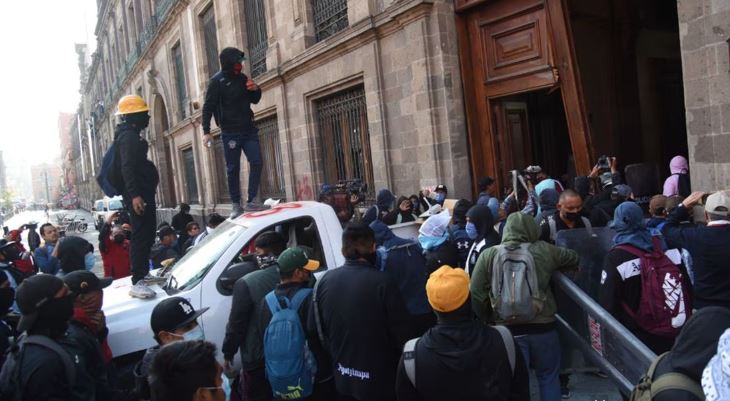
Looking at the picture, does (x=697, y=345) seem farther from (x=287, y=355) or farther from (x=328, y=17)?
(x=328, y=17)

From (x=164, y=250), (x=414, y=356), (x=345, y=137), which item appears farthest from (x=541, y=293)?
(x=345, y=137)

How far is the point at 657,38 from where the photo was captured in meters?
9.86

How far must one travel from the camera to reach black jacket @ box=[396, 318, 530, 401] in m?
2.34

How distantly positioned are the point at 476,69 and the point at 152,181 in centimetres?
517

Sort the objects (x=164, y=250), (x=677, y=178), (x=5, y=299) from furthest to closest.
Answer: (x=164, y=250) < (x=677, y=178) < (x=5, y=299)

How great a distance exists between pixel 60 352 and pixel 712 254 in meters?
3.94

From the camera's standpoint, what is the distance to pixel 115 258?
7.59 metres

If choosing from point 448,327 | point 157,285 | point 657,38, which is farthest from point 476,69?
point 448,327

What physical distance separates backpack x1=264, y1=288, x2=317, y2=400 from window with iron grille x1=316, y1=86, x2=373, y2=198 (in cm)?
675

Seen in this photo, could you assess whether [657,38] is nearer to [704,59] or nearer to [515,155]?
[515,155]

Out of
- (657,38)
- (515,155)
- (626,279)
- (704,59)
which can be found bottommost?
(626,279)

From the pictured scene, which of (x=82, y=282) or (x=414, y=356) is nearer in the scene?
(x=414, y=356)

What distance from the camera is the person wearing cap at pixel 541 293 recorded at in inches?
132

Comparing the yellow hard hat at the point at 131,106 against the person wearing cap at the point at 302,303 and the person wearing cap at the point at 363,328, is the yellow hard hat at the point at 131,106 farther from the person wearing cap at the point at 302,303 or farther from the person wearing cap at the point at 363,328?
the person wearing cap at the point at 363,328
